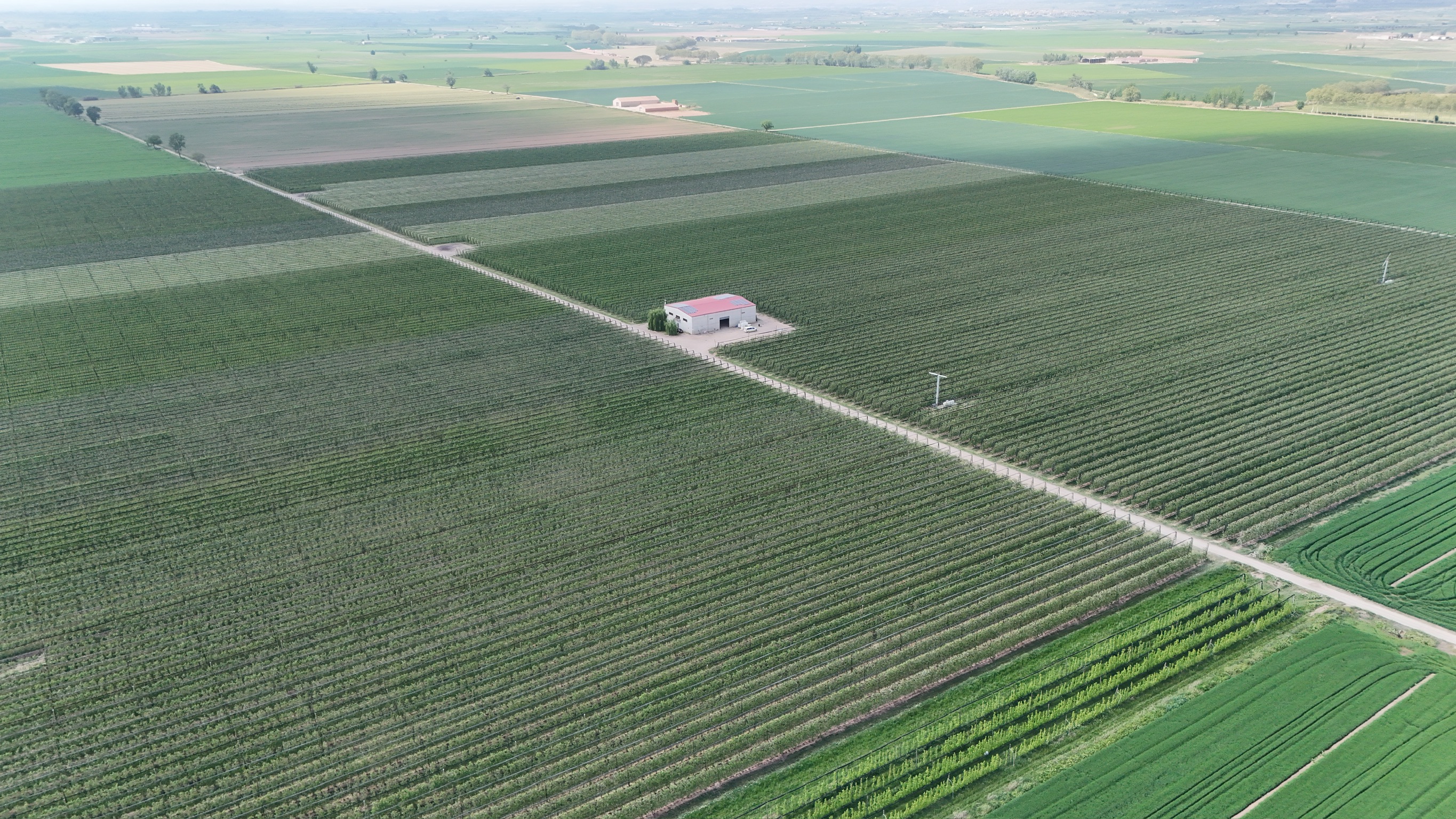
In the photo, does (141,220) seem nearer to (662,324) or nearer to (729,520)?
(662,324)

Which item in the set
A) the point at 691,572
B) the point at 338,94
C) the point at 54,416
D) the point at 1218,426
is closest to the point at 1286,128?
the point at 1218,426

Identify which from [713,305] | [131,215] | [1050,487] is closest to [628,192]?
[713,305]

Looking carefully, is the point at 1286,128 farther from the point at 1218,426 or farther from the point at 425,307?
the point at 425,307

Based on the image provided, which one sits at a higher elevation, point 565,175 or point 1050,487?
point 565,175

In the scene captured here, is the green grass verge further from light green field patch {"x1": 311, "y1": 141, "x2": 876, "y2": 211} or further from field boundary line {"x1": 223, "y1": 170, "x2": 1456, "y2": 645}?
light green field patch {"x1": 311, "y1": 141, "x2": 876, "y2": 211}

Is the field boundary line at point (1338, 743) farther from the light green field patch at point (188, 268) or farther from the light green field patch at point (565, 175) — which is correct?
the light green field patch at point (565, 175)

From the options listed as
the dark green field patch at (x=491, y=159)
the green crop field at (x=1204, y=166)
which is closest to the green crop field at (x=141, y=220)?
the dark green field patch at (x=491, y=159)
